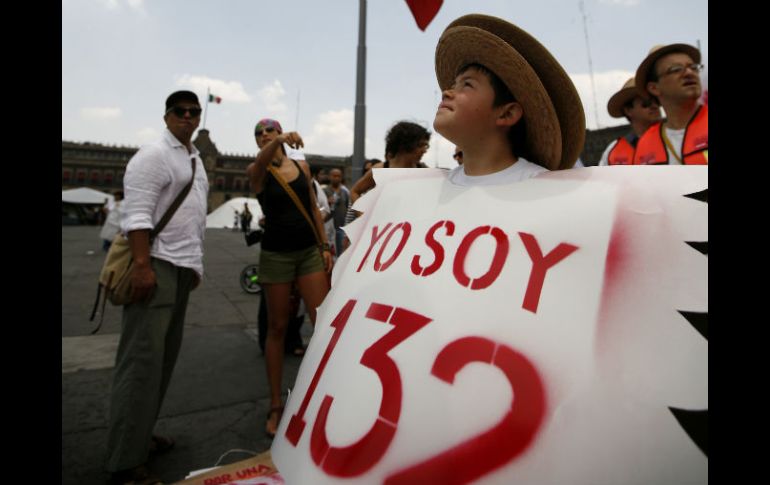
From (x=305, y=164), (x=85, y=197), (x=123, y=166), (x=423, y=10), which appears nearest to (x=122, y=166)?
(x=123, y=166)

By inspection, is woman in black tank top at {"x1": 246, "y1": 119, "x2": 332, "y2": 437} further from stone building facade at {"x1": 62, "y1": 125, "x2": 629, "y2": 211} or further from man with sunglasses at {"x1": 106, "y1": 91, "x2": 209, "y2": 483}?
stone building facade at {"x1": 62, "y1": 125, "x2": 629, "y2": 211}

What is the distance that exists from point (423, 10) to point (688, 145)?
1345 mm

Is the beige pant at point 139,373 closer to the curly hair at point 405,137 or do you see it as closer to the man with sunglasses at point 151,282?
the man with sunglasses at point 151,282

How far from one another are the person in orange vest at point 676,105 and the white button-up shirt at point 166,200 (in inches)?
89.3

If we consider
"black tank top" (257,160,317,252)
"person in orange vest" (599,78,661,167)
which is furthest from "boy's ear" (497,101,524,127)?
"person in orange vest" (599,78,661,167)

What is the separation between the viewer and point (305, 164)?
9.64 feet

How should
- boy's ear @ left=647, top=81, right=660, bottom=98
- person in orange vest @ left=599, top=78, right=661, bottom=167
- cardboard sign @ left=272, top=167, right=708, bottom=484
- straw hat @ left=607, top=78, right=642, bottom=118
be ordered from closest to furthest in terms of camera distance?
cardboard sign @ left=272, top=167, right=708, bottom=484 < boy's ear @ left=647, top=81, right=660, bottom=98 < person in orange vest @ left=599, top=78, right=661, bottom=167 < straw hat @ left=607, top=78, right=642, bottom=118

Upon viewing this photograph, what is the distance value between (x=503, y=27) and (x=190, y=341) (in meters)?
4.00

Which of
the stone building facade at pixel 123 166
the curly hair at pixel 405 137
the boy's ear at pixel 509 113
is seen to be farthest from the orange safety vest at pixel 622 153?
the stone building facade at pixel 123 166

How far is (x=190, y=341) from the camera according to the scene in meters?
4.20

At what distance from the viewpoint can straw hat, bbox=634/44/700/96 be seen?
212 centimetres

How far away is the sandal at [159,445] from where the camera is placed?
229cm

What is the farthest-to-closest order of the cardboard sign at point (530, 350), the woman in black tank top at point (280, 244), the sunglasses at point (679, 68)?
1. the woman in black tank top at point (280, 244)
2. the sunglasses at point (679, 68)
3. the cardboard sign at point (530, 350)
